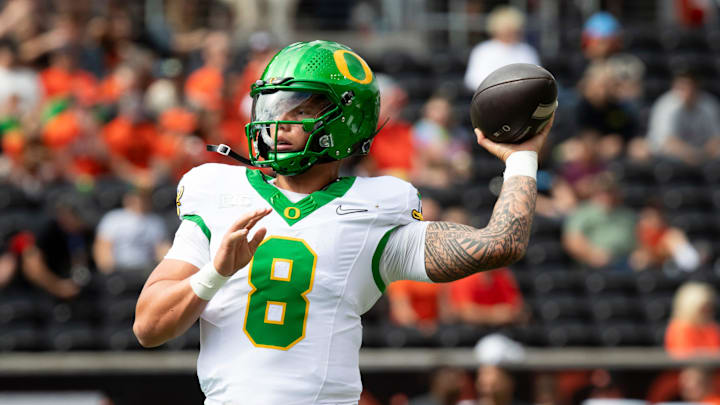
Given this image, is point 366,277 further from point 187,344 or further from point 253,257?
point 187,344

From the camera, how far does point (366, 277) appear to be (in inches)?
124

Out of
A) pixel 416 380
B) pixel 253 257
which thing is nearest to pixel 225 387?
pixel 253 257

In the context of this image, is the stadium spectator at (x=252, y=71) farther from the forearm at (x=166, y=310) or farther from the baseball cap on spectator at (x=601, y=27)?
the forearm at (x=166, y=310)

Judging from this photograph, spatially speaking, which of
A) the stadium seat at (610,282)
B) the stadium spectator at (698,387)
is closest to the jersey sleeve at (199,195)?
the stadium spectator at (698,387)

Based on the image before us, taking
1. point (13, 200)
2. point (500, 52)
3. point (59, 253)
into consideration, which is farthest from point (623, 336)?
point (13, 200)

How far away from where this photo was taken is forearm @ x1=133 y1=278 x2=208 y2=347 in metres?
2.96

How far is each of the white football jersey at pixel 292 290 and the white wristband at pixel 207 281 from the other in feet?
0.53

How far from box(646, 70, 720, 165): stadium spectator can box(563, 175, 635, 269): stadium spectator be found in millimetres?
1601

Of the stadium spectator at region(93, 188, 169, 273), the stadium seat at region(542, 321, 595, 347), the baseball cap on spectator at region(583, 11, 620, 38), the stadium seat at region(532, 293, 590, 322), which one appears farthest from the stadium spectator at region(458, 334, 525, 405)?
the baseball cap on spectator at region(583, 11, 620, 38)

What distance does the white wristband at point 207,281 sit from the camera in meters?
2.88

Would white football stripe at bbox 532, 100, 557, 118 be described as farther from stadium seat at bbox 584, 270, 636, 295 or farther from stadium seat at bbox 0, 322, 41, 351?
stadium seat at bbox 584, 270, 636, 295

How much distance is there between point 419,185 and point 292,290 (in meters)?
6.64

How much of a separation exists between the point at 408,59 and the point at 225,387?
8682 mm

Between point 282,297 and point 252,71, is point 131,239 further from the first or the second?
point 282,297
